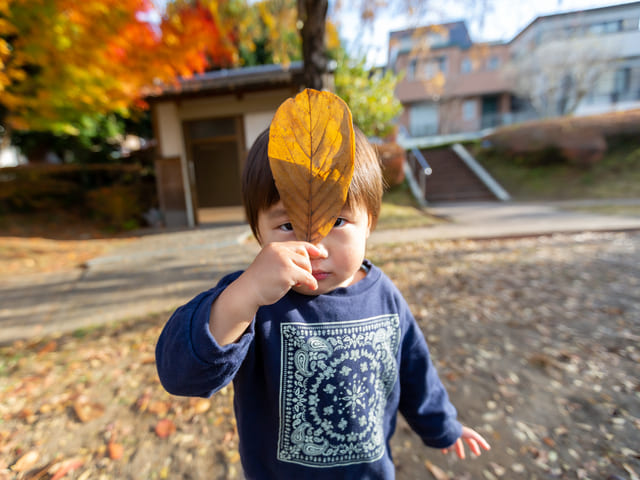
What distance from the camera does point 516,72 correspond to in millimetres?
22094

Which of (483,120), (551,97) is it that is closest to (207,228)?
(551,97)

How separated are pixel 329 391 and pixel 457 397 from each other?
156 centimetres

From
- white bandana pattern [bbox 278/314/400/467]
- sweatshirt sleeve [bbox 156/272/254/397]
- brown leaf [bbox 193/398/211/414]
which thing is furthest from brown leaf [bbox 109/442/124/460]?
sweatshirt sleeve [bbox 156/272/254/397]

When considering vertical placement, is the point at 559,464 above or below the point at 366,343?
below

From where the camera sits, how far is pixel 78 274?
5.26 m

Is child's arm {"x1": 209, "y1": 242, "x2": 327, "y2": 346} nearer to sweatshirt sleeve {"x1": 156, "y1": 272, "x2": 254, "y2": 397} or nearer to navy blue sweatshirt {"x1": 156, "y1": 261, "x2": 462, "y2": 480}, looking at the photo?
sweatshirt sleeve {"x1": 156, "y1": 272, "x2": 254, "y2": 397}

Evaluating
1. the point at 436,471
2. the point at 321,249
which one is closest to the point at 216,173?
the point at 436,471

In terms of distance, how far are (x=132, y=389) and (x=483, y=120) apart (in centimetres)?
3005

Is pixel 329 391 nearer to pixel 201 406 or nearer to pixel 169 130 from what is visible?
pixel 201 406

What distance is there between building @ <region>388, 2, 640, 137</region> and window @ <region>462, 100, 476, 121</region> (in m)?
0.07

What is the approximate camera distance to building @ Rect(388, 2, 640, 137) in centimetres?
620

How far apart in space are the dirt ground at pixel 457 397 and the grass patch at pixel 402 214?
3.51 meters

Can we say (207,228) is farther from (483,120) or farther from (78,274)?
(483,120)

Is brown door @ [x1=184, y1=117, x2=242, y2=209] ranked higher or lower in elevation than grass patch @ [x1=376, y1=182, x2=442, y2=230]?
higher
